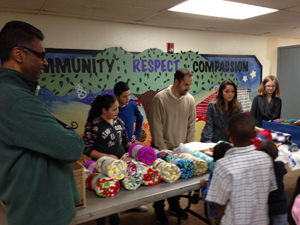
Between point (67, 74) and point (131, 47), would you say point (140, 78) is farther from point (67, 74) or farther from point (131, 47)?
point (67, 74)

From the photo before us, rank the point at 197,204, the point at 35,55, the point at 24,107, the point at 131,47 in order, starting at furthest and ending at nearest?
the point at 131,47 → the point at 197,204 → the point at 35,55 → the point at 24,107

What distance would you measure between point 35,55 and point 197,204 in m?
2.71

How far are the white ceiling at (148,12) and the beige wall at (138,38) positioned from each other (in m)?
0.15

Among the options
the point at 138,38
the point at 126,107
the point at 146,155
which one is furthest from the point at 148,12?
the point at 146,155

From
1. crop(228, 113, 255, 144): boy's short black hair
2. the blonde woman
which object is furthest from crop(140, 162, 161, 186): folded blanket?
the blonde woman

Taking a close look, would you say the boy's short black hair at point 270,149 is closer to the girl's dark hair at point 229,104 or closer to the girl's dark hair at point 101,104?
the girl's dark hair at point 229,104

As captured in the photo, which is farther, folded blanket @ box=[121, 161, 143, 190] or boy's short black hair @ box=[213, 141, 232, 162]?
boy's short black hair @ box=[213, 141, 232, 162]

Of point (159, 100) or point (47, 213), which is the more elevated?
point (159, 100)

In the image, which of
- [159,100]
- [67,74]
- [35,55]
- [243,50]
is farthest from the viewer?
[243,50]

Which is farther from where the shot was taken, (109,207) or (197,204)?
(197,204)

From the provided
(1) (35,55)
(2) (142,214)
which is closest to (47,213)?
(1) (35,55)

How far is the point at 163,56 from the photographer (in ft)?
13.3

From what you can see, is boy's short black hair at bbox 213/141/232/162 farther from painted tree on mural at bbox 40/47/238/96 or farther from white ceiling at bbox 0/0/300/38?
painted tree on mural at bbox 40/47/238/96

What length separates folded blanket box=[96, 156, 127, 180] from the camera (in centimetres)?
160
